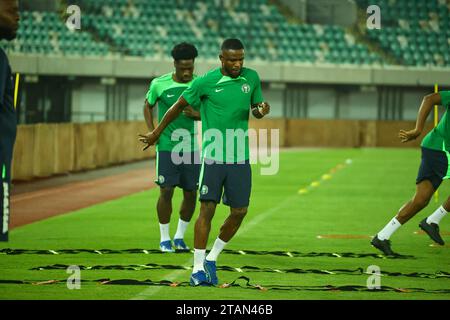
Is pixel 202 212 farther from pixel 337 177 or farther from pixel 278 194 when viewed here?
pixel 337 177

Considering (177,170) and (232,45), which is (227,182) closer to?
(232,45)

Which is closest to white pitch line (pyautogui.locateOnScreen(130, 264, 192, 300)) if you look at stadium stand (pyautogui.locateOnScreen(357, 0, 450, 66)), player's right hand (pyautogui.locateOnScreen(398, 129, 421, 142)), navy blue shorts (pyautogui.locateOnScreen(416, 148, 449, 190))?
player's right hand (pyautogui.locateOnScreen(398, 129, 421, 142))

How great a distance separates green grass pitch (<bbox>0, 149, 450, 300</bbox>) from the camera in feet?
34.5

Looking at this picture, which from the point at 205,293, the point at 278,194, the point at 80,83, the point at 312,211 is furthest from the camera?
the point at 80,83

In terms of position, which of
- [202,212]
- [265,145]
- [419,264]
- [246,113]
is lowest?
[265,145]

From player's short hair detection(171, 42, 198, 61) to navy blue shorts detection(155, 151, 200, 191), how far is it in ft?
3.95

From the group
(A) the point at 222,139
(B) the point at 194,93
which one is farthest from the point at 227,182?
(B) the point at 194,93

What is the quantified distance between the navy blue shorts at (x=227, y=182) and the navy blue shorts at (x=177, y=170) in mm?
2707

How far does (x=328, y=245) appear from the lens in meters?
15.0

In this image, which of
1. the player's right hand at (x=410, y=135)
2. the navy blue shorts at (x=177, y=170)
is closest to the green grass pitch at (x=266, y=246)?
the navy blue shorts at (x=177, y=170)

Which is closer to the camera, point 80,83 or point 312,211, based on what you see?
point 312,211

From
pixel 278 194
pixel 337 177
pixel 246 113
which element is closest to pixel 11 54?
pixel 337 177

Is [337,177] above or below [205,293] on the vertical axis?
below

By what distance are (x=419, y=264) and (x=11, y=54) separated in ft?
114
